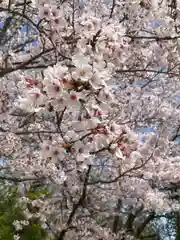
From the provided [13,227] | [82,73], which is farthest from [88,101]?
[13,227]

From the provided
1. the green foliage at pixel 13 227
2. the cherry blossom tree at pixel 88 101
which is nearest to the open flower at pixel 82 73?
the cherry blossom tree at pixel 88 101

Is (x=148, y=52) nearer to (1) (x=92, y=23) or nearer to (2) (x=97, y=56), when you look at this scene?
(1) (x=92, y=23)

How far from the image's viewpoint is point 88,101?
2.02 m

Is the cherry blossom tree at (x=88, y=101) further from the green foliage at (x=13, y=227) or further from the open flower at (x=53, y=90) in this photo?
Answer: the green foliage at (x=13, y=227)

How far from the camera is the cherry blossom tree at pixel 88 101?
2.05 meters

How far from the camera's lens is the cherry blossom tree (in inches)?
80.6

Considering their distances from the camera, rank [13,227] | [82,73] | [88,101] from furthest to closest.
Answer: [13,227] < [88,101] < [82,73]

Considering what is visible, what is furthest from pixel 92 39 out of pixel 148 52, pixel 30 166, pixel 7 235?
pixel 7 235

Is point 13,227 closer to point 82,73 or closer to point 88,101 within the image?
point 88,101

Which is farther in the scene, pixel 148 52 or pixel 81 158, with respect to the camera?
pixel 148 52

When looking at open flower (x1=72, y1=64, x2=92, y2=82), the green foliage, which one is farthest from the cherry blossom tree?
the green foliage

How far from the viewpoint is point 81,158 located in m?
2.25

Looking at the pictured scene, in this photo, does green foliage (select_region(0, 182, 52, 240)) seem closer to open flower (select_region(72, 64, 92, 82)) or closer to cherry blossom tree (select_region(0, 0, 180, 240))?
cherry blossom tree (select_region(0, 0, 180, 240))

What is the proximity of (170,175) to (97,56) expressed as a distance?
13.9ft
